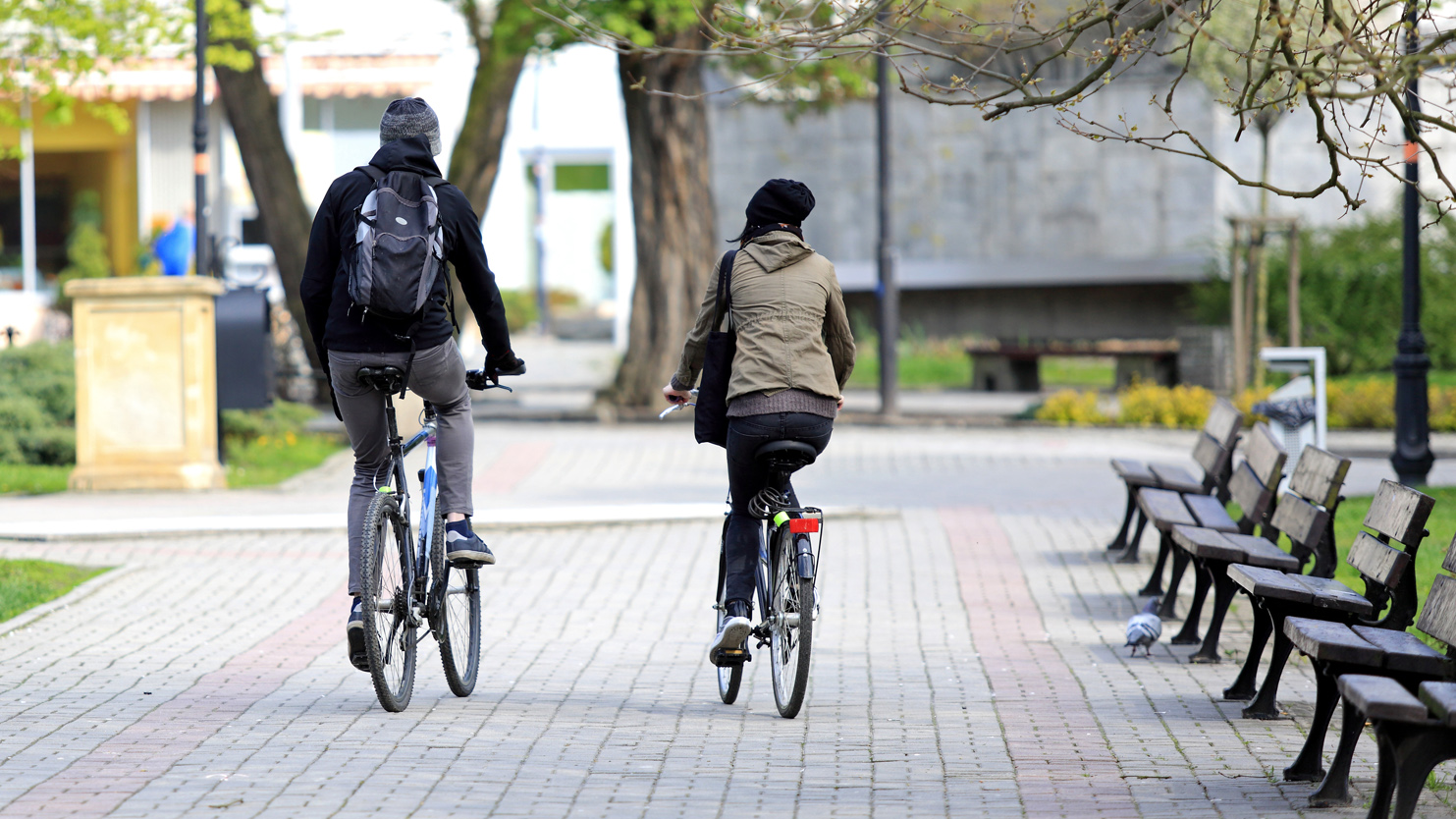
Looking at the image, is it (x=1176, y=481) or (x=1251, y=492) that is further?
(x=1176, y=481)

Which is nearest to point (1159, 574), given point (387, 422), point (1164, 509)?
point (1164, 509)

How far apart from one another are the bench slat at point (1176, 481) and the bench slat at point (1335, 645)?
4437 millimetres

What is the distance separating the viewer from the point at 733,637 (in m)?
5.61

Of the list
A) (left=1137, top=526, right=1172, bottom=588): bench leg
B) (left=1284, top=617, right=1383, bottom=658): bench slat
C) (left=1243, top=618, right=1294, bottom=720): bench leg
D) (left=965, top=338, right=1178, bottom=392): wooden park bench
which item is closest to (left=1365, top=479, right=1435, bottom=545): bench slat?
(left=1243, top=618, right=1294, bottom=720): bench leg

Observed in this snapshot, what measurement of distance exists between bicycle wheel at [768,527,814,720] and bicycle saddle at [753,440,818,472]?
241 millimetres

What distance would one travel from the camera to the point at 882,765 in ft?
16.4

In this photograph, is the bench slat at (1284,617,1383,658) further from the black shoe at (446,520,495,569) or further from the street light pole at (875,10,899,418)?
the street light pole at (875,10,899,418)

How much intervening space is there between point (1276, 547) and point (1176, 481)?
2.41m

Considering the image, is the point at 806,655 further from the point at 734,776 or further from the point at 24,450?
the point at 24,450

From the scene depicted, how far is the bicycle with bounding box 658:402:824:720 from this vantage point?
5.51 metres

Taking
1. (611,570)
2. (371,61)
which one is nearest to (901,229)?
(371,61)

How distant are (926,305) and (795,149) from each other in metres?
3.31

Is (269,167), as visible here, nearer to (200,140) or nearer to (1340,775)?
(200,140)

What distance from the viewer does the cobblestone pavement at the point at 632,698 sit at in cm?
464
